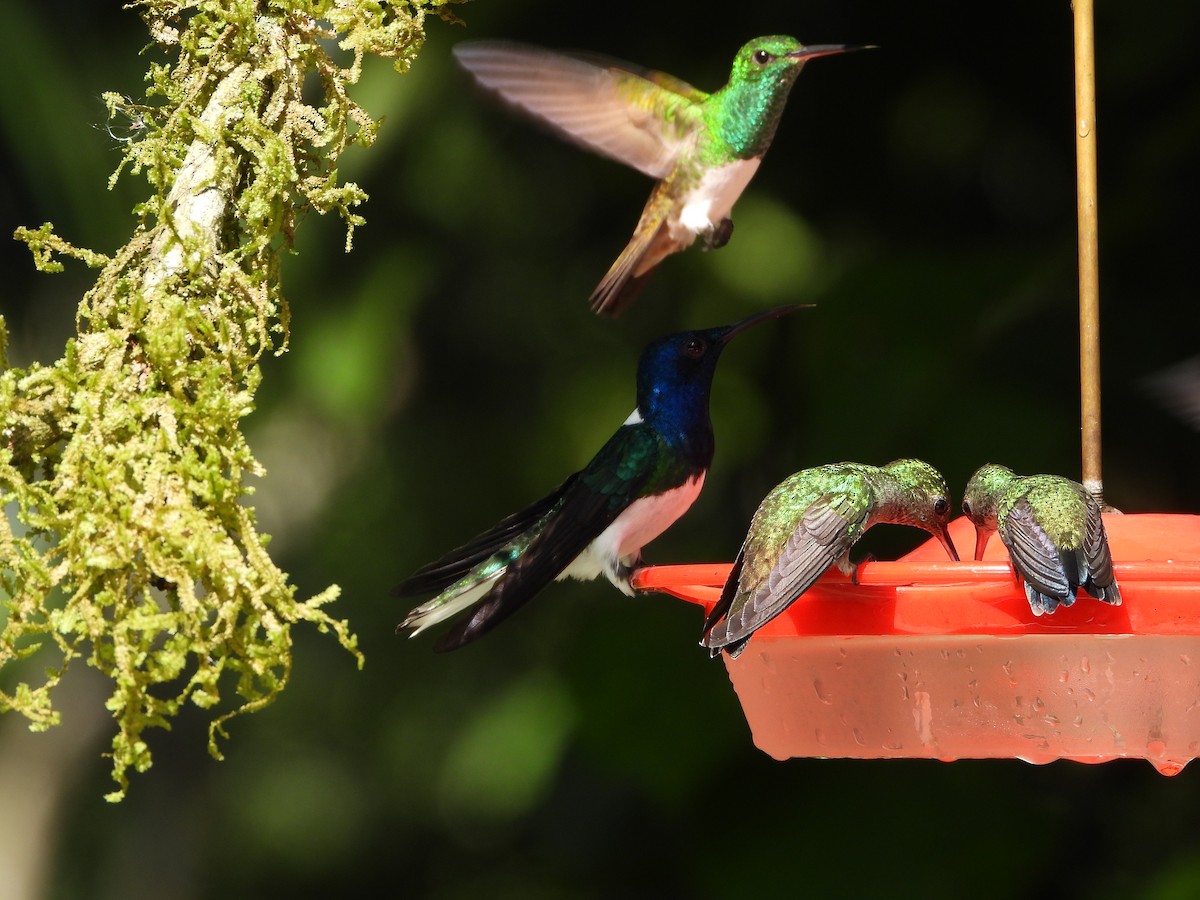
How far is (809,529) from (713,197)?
37.4 inches

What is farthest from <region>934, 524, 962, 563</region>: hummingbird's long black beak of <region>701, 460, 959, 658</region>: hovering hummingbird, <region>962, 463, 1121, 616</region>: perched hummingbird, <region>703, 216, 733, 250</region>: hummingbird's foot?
<region>703, 216, 733, 250</region>: hummingbird's foot

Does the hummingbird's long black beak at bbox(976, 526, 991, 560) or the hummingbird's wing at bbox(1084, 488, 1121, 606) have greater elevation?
the hummingbird's wing at bbox(1084, 488, 1121, 606)

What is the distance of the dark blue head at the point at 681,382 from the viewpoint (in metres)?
2.15

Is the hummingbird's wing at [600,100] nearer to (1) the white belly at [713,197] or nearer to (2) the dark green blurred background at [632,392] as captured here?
(1) the white belly at [713,197]

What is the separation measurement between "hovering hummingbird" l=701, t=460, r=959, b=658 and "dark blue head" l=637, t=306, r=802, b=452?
0.56 metres

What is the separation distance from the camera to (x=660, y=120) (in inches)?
93.0

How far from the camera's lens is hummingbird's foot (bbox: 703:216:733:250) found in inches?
87.7

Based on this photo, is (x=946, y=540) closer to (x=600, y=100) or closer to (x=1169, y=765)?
(x=1169, y=765)

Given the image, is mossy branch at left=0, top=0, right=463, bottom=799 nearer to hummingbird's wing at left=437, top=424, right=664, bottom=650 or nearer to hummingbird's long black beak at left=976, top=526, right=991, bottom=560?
hummingbird's wing at left=437, top=424, right=664, bottom=650

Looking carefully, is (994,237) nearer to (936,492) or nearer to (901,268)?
(901,268)

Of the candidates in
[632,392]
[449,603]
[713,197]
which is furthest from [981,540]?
[632,392]

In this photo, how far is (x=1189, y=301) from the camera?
3334 millimetres

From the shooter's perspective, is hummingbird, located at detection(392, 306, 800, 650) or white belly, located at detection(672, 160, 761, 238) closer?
hummingbird, located at detection(392, 306, 800, 650)

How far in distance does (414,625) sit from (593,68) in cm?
93
